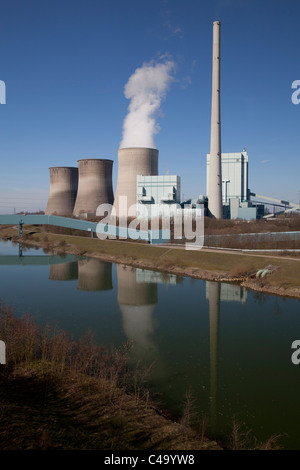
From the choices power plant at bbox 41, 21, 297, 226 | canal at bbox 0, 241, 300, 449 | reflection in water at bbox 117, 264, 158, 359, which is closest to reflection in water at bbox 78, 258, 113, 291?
canal at bbox 0, 241, 300, 449

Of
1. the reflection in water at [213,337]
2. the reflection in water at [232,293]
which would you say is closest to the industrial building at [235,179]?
the reflection in water at [232,293]

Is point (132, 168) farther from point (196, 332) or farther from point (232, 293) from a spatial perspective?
point (196, 332)

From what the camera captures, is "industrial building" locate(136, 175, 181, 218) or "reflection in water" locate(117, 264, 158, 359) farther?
"industrial building" locate(136, 175, 181, 218)

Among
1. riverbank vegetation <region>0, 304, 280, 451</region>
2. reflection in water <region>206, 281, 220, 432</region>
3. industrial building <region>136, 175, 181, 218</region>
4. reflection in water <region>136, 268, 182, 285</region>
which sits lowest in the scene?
reflection in water <region>136, 268, 182, 285</region>

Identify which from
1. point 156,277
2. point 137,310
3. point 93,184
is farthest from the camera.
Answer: point 93,184

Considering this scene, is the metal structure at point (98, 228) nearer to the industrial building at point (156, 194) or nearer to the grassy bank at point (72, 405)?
the industrial building at point (156, 194)

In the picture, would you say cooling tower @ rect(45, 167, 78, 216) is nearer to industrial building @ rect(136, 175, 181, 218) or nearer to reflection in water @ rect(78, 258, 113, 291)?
industrial building @ rect(136, 175, 181, 218)

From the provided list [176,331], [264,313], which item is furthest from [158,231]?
[176,331]

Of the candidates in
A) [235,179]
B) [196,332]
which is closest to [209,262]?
[196,332]
